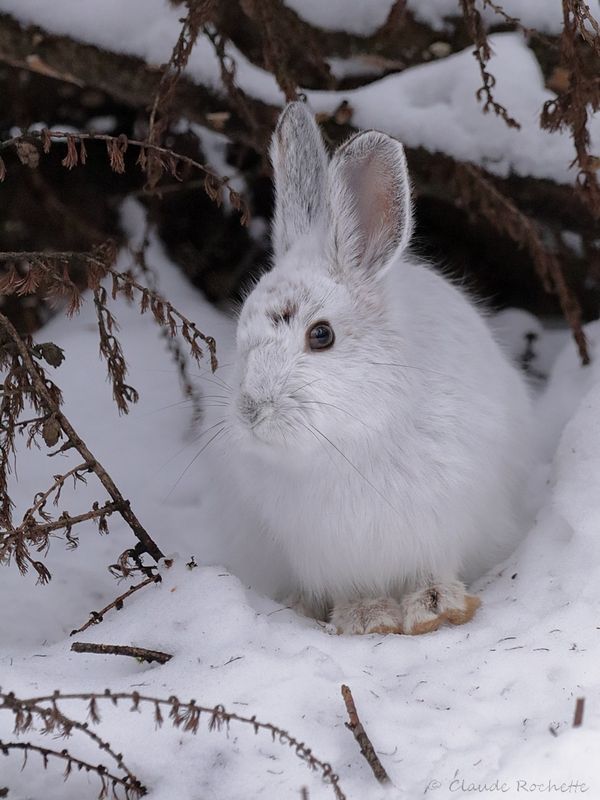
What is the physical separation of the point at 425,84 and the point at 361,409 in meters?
2.07

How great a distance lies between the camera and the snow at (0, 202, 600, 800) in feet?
7.82

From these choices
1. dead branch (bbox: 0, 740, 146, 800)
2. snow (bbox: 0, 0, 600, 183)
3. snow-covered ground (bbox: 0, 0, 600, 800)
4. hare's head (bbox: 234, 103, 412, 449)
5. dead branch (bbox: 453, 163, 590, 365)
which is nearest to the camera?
dead branch (bbox: 0, 740, 146, 800)

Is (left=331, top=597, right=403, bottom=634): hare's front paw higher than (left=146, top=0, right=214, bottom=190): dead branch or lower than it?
lower

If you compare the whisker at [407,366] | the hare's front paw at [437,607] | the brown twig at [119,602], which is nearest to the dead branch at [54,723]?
the brown twig at [119,602]

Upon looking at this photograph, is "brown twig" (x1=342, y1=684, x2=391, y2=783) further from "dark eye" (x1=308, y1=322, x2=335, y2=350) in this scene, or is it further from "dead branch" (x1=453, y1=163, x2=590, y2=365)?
"dead branch" (x1=453, y1=163, x2=590, y2=365)

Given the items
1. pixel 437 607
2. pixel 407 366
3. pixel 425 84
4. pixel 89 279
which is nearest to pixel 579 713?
pixel 437 607

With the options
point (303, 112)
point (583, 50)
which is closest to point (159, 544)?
point (303, 112)

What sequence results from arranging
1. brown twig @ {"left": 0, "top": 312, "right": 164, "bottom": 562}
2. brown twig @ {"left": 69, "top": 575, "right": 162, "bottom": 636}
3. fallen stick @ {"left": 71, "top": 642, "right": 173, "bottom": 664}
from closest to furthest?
1. fallen stick @ {"left": 71, "top": 642, "right": 173, "bottom": 664}
2. brown twig @ {"left": 0, "top": 312, "right": 164, "bottom": 562}
3. brown twig @ {"left": 69, "top": 575, "right": 162, "bottom": 636}

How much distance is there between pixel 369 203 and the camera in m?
3.32

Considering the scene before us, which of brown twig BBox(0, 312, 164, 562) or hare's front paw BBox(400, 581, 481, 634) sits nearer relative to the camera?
brown twig BBox(0, 312, 164, 562)

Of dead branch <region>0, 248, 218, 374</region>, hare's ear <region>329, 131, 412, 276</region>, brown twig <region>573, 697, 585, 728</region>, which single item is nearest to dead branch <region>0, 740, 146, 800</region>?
brown twig <region>573, 697, 585, 728</region>

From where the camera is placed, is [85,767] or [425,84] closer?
[85,767]

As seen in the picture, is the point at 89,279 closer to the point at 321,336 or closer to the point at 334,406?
the point at 321,336

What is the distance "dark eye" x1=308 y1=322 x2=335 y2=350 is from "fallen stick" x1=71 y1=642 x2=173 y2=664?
3.31 ft
